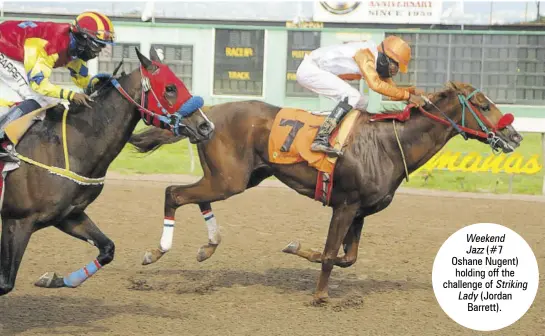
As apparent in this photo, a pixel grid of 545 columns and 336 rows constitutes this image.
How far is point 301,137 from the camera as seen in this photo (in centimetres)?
704

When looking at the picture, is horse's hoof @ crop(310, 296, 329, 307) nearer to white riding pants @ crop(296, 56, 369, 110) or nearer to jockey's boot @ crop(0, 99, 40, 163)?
white riding pants @ crop(296, 56, 369, 110)

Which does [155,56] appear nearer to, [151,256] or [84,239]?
[84,239]

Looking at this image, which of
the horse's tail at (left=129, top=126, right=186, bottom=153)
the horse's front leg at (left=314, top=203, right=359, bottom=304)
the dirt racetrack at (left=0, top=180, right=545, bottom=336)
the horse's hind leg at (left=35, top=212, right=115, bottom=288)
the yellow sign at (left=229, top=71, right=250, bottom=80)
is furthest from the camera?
the yellow sign at (left=229, top=71, right=250, bottom=80)

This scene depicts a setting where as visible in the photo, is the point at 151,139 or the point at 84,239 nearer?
the point at 84,239

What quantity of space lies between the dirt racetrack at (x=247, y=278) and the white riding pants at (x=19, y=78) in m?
A: 1.51

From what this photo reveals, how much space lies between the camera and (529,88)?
56.0 feet

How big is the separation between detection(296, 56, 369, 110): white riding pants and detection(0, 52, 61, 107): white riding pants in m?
2.55

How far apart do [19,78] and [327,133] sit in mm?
2426

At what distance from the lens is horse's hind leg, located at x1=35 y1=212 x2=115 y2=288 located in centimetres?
579

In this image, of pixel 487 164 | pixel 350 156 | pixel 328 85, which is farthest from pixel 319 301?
pixel 487 164

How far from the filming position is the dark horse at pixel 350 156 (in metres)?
6.81

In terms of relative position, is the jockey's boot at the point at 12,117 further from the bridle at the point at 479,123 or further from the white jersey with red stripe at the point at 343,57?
the bridle at the point at 479,123

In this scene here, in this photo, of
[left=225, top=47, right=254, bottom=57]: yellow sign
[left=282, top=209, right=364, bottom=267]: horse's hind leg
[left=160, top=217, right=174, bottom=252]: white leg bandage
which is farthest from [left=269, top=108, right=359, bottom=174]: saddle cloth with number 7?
[left=225, top=47, right=254, bottom=57]: yellow sign

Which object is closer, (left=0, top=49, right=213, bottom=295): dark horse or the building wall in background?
(left=0, top=49, right=213, bottom=295): dark horse
